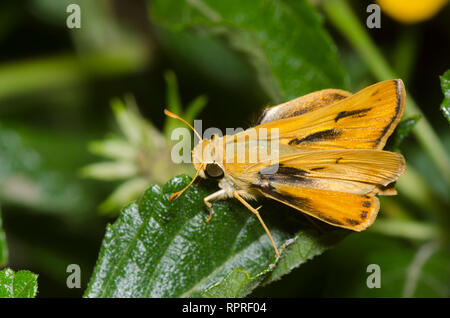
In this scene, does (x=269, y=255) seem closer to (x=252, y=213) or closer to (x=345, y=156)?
(x=252, y=213)

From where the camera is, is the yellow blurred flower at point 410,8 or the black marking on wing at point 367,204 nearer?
the black marking on wing at point 367,204

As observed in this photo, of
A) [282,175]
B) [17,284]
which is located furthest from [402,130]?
[17,284]

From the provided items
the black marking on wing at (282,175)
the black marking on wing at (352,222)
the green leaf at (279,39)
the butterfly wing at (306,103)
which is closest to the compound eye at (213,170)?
the black marking on wing at (282,175)

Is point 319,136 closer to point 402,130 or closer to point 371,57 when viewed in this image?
point 402,130

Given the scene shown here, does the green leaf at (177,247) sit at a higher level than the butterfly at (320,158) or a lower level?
lower

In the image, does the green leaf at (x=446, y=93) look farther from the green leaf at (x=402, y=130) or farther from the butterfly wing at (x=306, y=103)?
the butterfly wing at (x=306, y=103)
